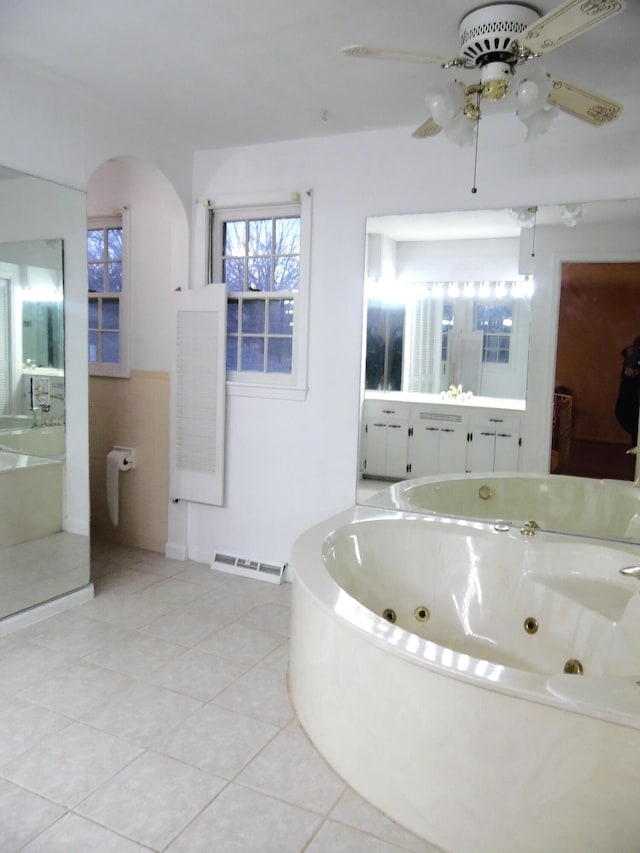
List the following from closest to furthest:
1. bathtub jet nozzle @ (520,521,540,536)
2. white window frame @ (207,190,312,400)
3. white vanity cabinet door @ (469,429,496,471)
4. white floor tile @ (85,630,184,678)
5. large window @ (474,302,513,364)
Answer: white floor tile @ (85,630,184,678), bathtub jet nozzle @ (520,521,540,536), large window @ (474,302,513,364), white vanity cabinet door @ (469,429,496,471), white window frame @ (207,190,312,400)

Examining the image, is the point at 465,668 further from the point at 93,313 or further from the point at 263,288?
the point at 93,313

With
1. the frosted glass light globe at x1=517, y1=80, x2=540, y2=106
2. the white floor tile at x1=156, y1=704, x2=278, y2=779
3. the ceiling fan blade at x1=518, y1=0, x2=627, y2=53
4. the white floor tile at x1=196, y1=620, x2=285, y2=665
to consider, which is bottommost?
the white floor tile at x1=156, y1=704, x2=278, y2=779

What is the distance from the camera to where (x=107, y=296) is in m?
4.18

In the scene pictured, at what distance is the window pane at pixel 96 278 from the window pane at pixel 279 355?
4.33ft

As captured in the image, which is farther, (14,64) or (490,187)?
(490,187)

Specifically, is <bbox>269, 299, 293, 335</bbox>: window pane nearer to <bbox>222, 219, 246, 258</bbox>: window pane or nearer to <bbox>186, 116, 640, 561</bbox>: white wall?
<bbox>186, 116, 640, 561</bbox>: white wall

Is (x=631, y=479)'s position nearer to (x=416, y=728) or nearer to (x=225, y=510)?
(x=416, y=728)

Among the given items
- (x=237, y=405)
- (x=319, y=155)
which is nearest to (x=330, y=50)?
(x=319, y=155)

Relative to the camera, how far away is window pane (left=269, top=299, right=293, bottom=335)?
12.0 feet

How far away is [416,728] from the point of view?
68.7 inches

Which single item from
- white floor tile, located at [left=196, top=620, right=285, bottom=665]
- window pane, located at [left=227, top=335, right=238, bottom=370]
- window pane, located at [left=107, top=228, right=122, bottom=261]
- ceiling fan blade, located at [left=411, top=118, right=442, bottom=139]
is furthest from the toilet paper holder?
ceiling fan blade, located at [left=411, top=118, right=442, bottom=139]

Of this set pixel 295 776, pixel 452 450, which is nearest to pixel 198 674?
pixel 295 776

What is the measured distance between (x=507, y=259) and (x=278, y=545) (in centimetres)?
199

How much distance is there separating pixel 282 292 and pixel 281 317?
0.14 m
